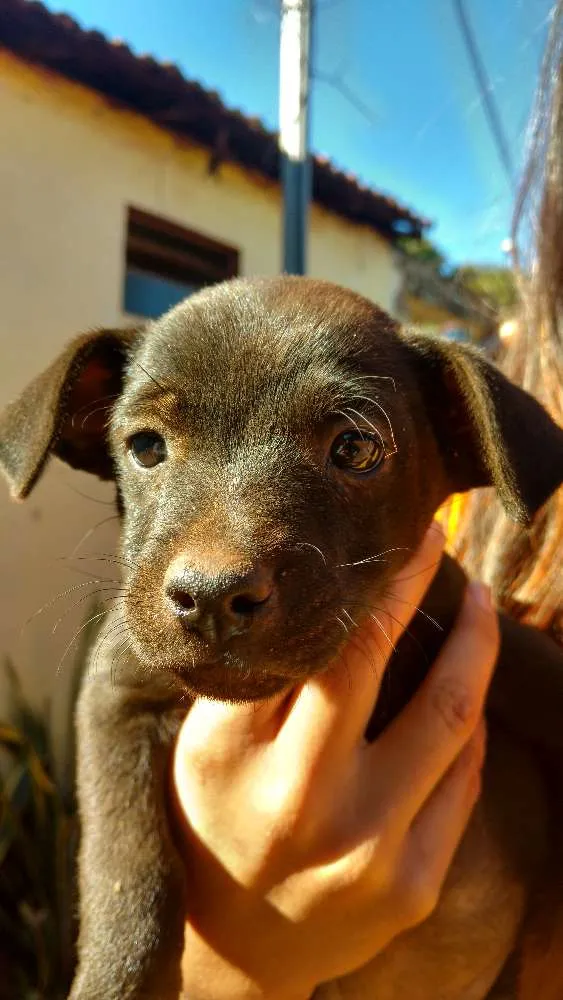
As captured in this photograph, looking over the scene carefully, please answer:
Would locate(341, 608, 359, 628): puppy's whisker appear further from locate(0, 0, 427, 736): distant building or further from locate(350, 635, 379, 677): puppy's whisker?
locate(0, 0, 427, 736): distant building

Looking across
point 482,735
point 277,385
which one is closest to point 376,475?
point 277,385

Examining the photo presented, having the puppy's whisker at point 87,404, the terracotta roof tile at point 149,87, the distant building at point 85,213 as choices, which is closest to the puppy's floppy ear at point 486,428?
the puppy's whisker at point 87,404

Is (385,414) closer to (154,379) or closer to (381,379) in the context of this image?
(381,379)

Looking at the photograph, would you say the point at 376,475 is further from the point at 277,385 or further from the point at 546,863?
the point at 546,863

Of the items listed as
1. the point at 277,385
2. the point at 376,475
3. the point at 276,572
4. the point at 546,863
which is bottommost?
the point at 546,863

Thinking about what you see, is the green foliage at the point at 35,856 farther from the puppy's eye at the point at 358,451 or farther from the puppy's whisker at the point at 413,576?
the puppy's eye at the point at 358,451

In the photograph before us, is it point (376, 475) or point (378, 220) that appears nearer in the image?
point (376, 475)

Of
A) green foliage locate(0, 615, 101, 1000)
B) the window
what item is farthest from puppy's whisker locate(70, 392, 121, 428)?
the window

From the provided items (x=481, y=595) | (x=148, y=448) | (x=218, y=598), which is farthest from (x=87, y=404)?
(x=481, y=595)
